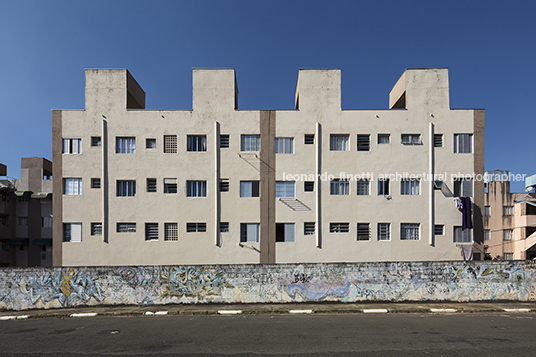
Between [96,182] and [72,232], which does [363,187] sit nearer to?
[96,182]

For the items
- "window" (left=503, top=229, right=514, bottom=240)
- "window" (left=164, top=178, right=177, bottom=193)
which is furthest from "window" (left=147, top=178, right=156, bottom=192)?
"window" (left=503, top=229, right=514, bottom=240)

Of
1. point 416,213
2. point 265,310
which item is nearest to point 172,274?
point 265,310

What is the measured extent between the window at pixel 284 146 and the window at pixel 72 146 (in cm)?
1496

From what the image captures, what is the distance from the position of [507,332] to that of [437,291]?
4.34 metres

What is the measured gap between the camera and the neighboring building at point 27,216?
30.4m

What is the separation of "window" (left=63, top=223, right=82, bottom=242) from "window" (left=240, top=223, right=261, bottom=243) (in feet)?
39.7

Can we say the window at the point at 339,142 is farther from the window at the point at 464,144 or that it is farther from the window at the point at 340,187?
the window at the point at 464,144

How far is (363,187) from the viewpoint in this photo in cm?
2153

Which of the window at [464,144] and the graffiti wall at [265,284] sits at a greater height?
the window at [464,144]

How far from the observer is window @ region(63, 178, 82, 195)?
2142 centimetres

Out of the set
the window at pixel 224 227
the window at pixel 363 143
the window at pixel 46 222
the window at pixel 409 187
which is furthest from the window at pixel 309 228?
the window at pixel 46 222

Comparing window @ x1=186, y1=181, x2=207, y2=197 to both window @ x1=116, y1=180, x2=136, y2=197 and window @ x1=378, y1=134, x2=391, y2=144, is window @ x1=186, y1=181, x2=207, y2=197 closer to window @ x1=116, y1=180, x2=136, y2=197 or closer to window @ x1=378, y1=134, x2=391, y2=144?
window @ x1=116, y1=180, x2=136, y2=197

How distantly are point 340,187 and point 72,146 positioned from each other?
67.6ft

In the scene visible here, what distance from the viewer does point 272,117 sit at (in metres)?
21.8
